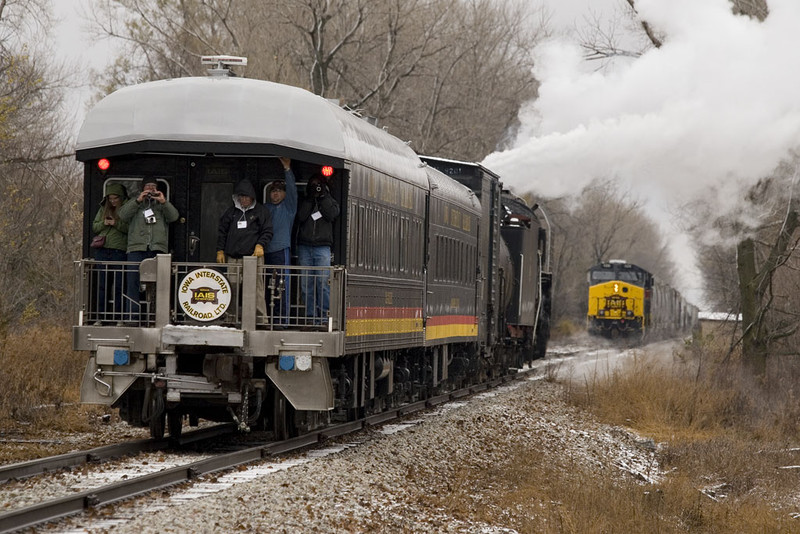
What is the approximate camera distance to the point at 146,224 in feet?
40.9

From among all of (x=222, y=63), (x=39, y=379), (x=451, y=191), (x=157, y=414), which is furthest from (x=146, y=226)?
(x=451, y=191)

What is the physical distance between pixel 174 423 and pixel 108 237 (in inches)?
84.2

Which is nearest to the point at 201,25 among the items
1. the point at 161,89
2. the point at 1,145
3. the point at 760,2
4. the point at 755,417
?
the point at 1,145

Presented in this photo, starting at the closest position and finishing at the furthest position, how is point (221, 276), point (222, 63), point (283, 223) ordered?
1. point (221, 276)
2. point (283, 223)
3. point (222, 63)

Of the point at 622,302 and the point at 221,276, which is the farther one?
the point at 622,302

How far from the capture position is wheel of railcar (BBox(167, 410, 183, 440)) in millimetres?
13102

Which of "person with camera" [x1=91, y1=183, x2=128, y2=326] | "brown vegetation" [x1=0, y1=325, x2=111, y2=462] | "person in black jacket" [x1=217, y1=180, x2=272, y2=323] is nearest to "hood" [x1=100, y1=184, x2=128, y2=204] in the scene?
"person with camera" [x1=91, y1=183, x2=128, y2=326]

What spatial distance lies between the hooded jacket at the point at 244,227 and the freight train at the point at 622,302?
123 ft

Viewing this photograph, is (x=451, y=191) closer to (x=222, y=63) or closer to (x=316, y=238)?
(x=222, y=63)

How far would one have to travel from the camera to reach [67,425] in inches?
591

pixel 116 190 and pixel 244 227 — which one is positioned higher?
pixel 116 190

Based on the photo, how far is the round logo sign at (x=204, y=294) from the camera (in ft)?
39.9

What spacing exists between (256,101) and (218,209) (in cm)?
121

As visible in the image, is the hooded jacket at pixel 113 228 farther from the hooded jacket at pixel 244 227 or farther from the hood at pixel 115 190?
the hooded jacket at pixel 244 227
